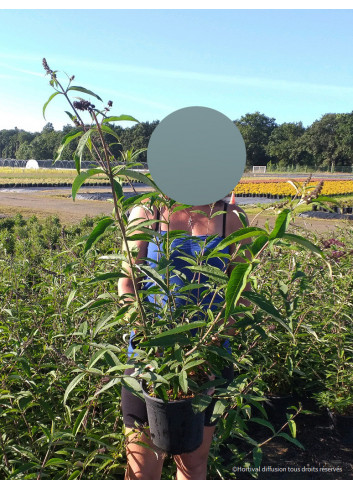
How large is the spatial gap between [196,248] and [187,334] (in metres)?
0.55

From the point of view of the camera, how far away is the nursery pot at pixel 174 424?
3.69 feet

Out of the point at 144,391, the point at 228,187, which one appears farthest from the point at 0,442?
the point at 228,187

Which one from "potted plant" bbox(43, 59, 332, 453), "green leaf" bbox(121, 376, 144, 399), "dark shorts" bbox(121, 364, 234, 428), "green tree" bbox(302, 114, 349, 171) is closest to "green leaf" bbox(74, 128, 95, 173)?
"potted plant" bbox(43, 59, 332, 453)

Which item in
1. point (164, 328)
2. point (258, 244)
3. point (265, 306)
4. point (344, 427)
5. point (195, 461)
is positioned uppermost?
point (258, 244)

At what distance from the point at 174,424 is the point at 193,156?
729mm

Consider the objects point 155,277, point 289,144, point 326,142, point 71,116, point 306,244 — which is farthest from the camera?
point 326,142

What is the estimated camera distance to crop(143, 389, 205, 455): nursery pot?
3.69 feet

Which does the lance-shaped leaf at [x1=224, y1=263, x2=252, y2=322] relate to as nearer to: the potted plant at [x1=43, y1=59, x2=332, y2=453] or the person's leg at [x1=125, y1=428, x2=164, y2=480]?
the potted plant at [x1=43, y1=59, x2=332, y2=453]

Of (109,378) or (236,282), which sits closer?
(236,282)

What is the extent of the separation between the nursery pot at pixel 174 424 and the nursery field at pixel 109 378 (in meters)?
0.10

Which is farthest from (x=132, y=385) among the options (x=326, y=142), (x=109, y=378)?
(x=326, y=142)

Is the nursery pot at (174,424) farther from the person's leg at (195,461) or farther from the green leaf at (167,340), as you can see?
the person's leg at (195,461)

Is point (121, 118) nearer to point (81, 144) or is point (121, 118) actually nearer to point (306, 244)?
point (81, 144)

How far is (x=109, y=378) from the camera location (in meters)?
1.51
